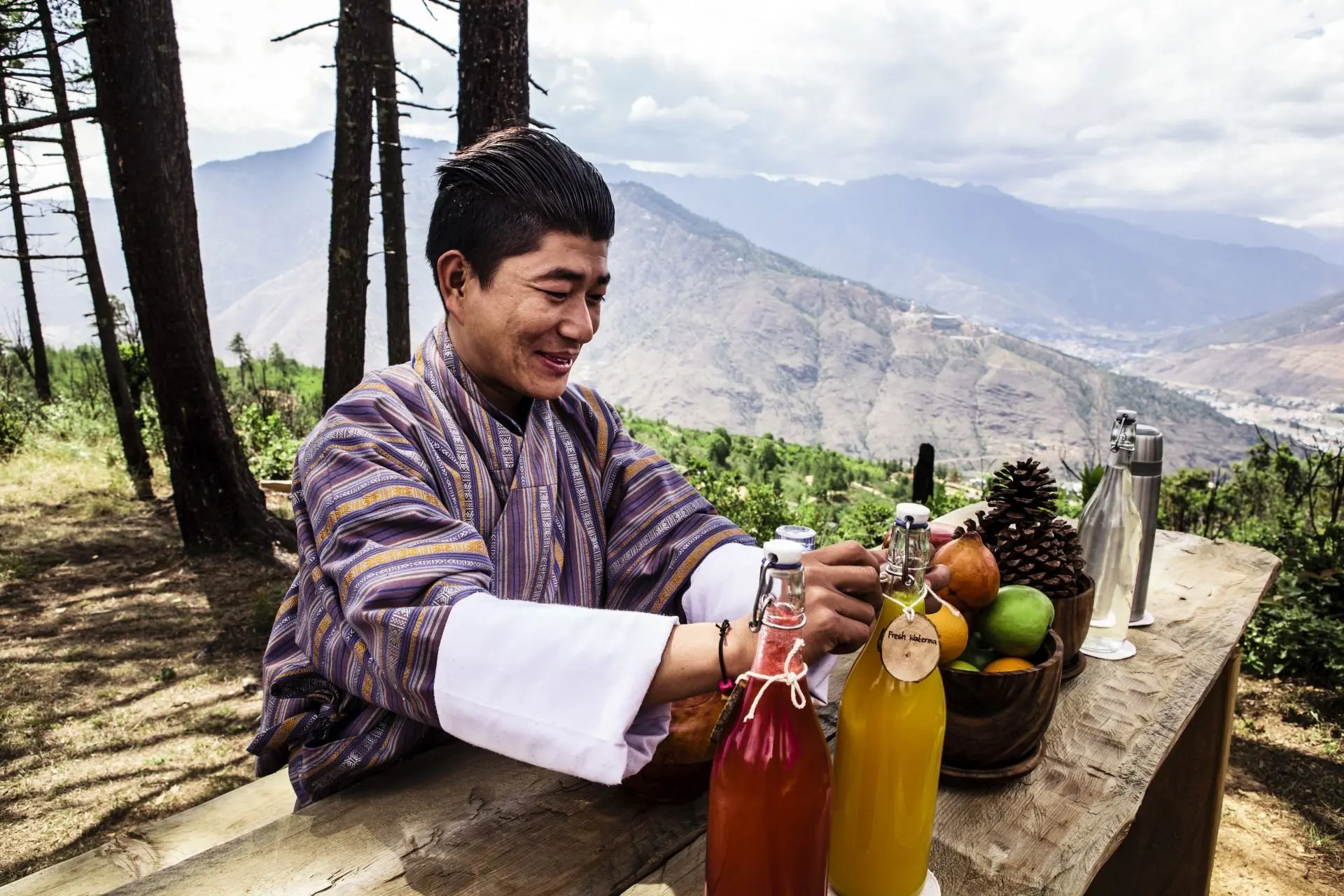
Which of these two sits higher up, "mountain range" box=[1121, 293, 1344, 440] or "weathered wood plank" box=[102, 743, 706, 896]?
"weathered wood plank" box=[102, 743, 706, 896]

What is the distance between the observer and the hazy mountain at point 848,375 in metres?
122

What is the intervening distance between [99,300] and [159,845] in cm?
919

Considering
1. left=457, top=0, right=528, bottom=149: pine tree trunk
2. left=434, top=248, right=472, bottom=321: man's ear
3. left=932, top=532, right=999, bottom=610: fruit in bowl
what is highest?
left=457, top=0, right=528, bottom=149: pine tree trunk

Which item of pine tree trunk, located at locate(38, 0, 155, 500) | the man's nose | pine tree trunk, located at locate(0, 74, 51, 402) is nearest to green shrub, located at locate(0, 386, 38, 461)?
pine tree trunk, located at locate(0, 74, 51, 402)

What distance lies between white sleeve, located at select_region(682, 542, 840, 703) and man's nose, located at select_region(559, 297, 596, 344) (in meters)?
0.56

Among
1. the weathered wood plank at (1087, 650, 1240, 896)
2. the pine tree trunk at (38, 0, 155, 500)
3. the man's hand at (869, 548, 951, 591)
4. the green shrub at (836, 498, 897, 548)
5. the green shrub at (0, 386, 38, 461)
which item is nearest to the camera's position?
the man's hand at (869, 548, 951, 591)

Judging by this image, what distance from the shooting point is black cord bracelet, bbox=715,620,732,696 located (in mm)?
1086

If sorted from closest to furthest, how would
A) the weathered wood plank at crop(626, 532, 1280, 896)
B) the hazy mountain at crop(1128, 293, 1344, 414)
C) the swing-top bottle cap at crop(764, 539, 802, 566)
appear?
the swing-top bottle cap at crop(764, 539, 802, 566)
the weathered wood plank at crop(626, 532, 1280, 896)
the hazy mountain at crop(1128, 293, 1344, 414)

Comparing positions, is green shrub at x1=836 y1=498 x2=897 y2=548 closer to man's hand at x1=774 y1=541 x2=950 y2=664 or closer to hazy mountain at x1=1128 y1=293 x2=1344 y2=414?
man's hand at x1=774 y1=541 x2=950 y2=664

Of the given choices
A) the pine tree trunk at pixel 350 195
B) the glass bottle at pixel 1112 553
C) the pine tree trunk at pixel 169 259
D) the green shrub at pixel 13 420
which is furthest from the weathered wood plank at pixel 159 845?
the green shrub at pixel 13 420

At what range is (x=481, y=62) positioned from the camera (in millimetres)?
3611

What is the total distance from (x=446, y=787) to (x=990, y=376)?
153218mm

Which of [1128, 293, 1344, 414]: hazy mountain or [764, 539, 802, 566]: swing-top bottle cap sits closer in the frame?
[764, 539, 802, 566]: swing-top bottle cap

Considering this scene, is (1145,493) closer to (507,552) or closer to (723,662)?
(723,662)
